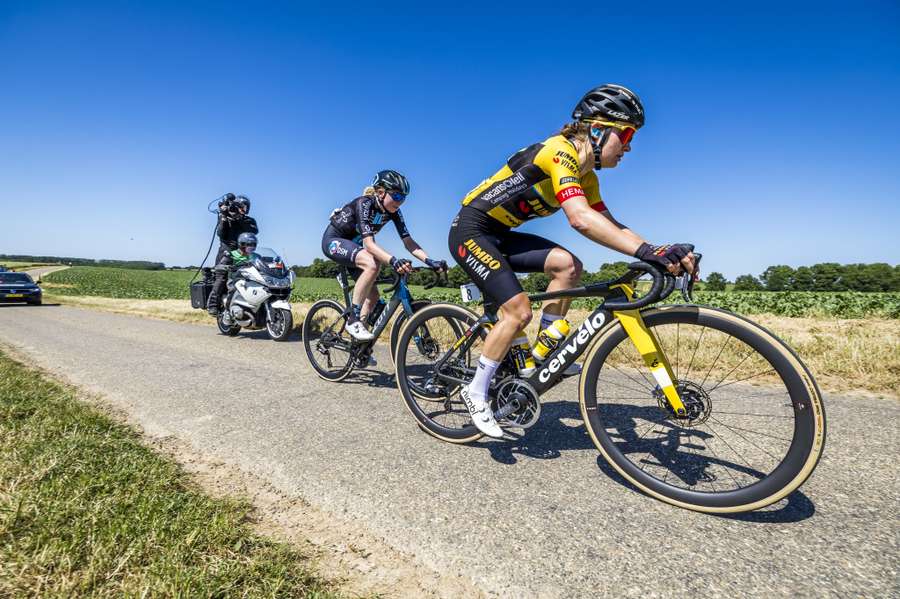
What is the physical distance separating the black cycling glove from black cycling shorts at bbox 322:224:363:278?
11.9 ft

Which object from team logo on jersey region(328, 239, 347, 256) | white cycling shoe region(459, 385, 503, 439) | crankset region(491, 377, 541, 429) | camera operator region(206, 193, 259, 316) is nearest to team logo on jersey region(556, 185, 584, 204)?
crankset region(491, 377, 541, 429)

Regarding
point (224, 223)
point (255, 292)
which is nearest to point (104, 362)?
point (255, 292)

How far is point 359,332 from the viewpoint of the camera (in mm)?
5180

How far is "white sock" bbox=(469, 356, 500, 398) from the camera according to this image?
3.10m

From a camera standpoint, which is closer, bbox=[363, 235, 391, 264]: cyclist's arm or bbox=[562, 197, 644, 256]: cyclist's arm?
bbox=[562, 197, 644, 256]: cyclist's arm

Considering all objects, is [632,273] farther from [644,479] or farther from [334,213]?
[334,213]

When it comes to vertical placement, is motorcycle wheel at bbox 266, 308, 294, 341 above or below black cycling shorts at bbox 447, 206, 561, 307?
below

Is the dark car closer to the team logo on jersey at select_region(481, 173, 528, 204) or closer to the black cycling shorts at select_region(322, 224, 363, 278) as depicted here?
the black cycling shorts at select_region(322, 224, 363, 278)

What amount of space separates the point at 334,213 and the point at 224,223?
5.35 metres

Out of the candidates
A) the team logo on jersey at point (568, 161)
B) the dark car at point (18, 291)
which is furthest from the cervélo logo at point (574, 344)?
the dark car at point (18, 291)

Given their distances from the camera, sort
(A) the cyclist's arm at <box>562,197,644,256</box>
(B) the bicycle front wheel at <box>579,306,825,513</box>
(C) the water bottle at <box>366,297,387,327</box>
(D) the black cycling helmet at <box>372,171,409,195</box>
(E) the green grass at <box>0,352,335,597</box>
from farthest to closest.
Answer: (C) the water bottle at <box>366,297,387,327</box> → (D) the black cycling helmet at <box>372,171,409,195</box> → (A) the cyclist's arm at <box>562,197,644,256</box> → (B) the bicycle front wheel at <box>579,306,825,513</box> → (E) the green grass at <box>0,352,335,597</box>

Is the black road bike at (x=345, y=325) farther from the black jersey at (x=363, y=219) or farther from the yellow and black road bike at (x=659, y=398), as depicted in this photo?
the yellow and black road bike at (x=659, y=398)

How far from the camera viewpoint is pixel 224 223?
981 cm

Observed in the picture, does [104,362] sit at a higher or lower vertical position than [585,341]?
lower
